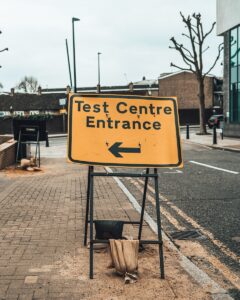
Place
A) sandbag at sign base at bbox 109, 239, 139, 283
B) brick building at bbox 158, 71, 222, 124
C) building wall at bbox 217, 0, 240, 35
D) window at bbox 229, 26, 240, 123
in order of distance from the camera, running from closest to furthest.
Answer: sandbag at sign base at bbox 109, 239, 139, 283
building wall at bbox 217, 0, 240, 35
window at bbox 229, 26, 240, 123
brick building at bbox 158, 71, 222, 124

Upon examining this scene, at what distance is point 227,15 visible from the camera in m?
31.2

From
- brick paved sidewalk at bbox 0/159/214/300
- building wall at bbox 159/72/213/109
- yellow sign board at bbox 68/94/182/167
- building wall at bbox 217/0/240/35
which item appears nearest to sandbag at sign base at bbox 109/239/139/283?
brick paved sidewalk at bbox 0/159/214/300

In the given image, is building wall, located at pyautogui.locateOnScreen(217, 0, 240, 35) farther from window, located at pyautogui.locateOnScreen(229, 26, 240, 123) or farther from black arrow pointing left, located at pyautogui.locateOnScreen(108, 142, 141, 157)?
black arrow pointing left, located at pyautogui.locateOnScreen(108, 142, 141, 157)

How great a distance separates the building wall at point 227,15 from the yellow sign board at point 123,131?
2691cm

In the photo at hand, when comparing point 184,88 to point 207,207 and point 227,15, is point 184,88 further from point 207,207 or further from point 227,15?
point 207,207

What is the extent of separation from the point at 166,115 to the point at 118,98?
58cm

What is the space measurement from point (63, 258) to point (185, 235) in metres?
2.06

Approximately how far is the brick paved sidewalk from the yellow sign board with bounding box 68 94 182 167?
3.88 feet

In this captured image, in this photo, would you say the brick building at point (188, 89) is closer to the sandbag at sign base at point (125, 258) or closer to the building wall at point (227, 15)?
the building wall at point (227, 15)

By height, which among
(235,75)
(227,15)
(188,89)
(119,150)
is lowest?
(119,150)

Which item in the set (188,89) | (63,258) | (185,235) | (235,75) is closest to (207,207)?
(185,235)

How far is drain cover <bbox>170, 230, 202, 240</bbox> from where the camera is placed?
625cm

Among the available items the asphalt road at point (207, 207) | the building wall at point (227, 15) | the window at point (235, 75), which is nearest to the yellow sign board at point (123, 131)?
the asphalt road at point (207, 207)

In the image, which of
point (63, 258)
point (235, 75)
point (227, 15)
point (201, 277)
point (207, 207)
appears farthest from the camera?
point (227, 15)
